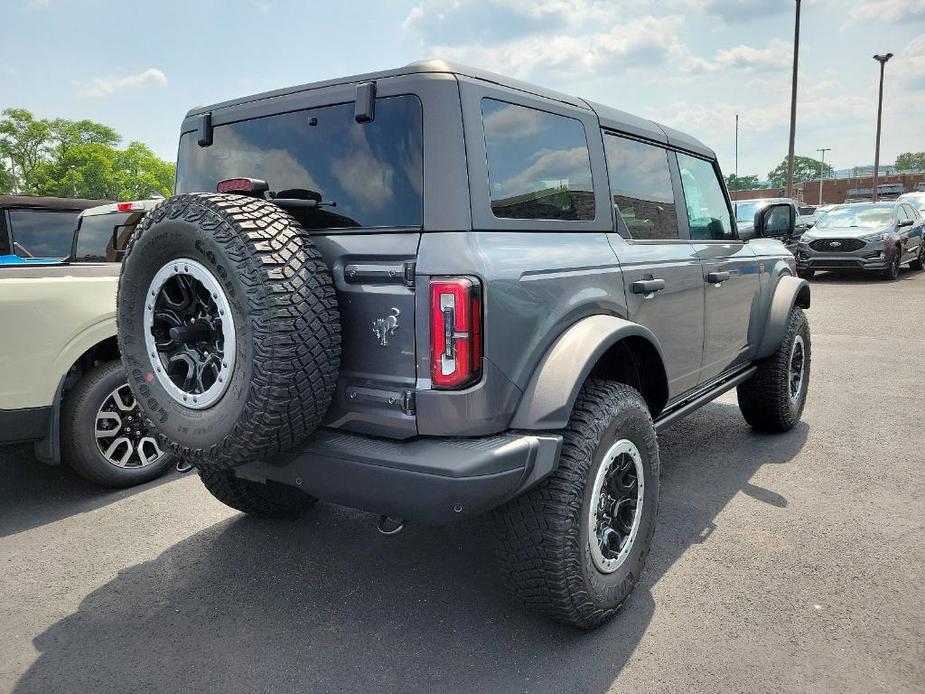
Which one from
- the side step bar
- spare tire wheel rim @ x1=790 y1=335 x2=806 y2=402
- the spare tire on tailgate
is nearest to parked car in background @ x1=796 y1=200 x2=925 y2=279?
spare tire wheel rim @ x1=790 y1=335 x2=806 y2=402

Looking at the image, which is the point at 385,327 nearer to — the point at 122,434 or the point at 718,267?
the point at 718,267

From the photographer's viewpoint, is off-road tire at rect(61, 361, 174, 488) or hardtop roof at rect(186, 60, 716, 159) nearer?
hardtop roof at rect(186, 60, 716, 159)

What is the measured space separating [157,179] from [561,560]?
9710 cm

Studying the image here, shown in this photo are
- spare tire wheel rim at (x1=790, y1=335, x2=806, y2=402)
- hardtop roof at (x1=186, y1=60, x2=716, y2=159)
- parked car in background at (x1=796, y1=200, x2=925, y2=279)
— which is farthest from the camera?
parked car in background at (x1=796, y1=200, x2=925, y2=279)

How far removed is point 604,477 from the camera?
8.77ft

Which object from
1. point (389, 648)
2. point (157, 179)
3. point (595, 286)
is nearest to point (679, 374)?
point (595, 286)

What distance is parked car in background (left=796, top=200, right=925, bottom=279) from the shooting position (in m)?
14.7

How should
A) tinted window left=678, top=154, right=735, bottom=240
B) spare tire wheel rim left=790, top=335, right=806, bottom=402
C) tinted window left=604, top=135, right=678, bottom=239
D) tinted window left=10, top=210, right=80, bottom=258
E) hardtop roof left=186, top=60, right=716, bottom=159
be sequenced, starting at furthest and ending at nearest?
tinted window left=10, top=210, right=80, bottom=258 → spare tire wheel rim left=790, top=335, right=806, bottom=402 → tinted window left=678, top=154, right=735, bottom=240 → tinted window left=604, top=135, right=678, bottom=239 → hardtop roof left=186, top=60, right=716, bottom=159

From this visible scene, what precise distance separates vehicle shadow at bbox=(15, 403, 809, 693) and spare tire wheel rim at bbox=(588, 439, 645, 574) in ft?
0.92

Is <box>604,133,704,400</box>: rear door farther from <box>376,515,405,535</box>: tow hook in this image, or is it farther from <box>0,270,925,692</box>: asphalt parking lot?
<box>376,515,405,535</box>: tow hook

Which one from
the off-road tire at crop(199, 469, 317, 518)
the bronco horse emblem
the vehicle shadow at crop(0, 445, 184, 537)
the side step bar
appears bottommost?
the vehicle shadow at crop(0, 445, 184, 537)

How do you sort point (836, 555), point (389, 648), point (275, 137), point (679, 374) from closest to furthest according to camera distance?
point (389, 648) → point (275, 137) → point (836, 555) → point (679, 374)

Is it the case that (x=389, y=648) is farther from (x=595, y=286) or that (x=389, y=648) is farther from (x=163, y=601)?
(x=595, y=286)

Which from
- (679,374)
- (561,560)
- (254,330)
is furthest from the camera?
(679,374)
